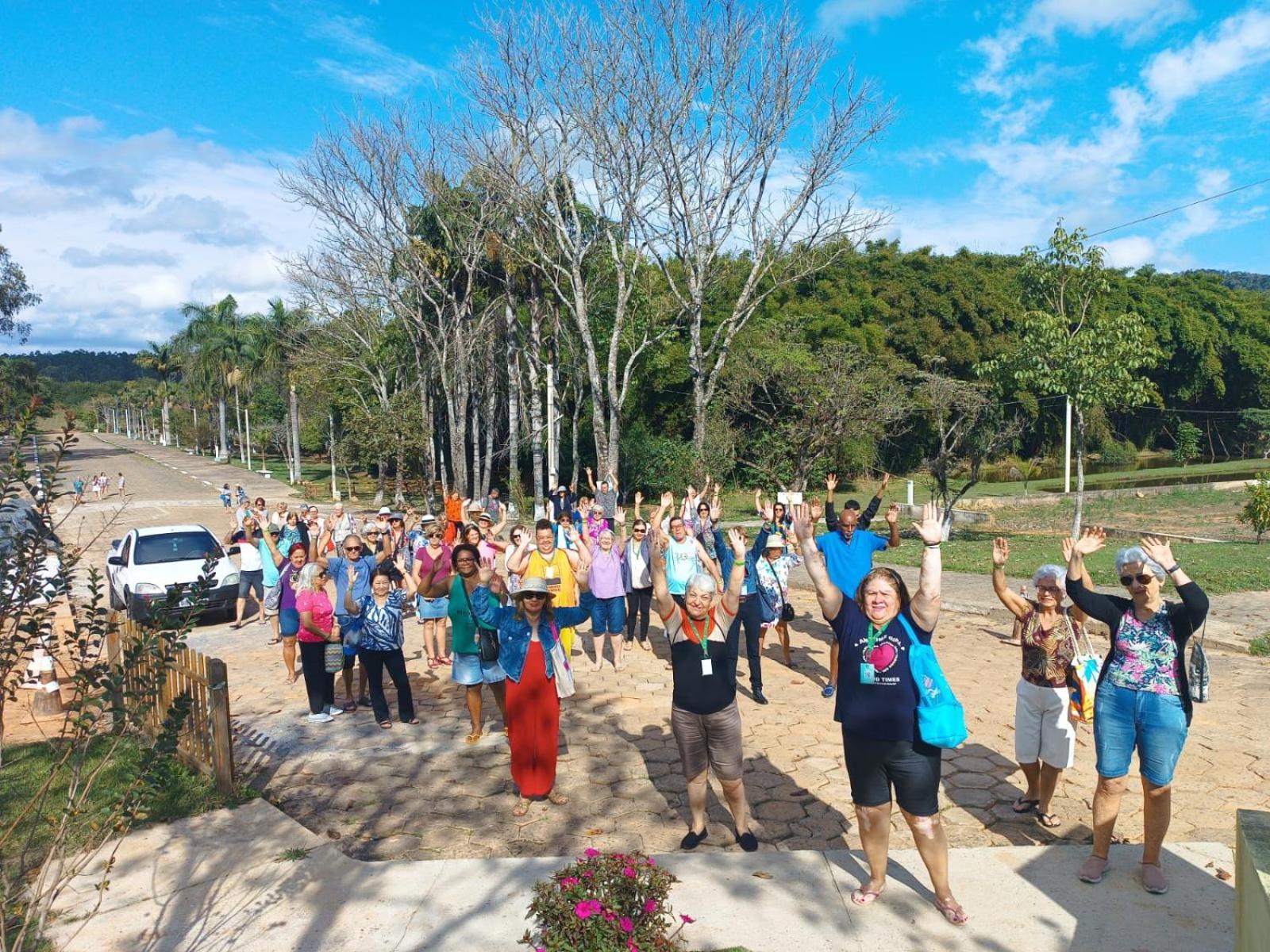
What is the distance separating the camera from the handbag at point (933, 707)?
4402 mm

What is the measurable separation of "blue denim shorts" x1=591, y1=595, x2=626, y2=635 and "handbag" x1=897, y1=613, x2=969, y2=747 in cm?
572

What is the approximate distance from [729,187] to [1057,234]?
7957 mm

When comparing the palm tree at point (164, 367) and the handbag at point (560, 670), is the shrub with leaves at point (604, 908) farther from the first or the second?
the palm tree at point (164, 367)

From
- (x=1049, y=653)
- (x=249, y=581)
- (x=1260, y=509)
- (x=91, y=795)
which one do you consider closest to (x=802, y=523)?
(x=1049, y=653)

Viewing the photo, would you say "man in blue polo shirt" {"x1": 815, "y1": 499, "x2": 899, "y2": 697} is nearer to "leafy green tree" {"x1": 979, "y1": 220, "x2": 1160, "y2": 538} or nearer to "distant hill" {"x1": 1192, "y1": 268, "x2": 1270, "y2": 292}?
"leafy green tree" {"x1": 979, "y1": 220, "x2": 1160, "y2": 538}

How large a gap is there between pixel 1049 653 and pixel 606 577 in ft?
16.9

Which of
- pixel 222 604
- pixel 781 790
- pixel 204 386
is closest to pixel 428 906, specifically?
pixel 781 790

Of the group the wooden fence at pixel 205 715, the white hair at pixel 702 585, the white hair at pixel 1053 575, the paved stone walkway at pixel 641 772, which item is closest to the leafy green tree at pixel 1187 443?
the paved stone walkway at pixel 641 772

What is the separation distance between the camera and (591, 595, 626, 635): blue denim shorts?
10016mm

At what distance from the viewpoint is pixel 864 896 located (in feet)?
15.6

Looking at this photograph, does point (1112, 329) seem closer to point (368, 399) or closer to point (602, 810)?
→ point (602, 810)

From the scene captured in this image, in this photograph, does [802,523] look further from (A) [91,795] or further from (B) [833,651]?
(A) [91,795]

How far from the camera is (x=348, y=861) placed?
5.42 meters

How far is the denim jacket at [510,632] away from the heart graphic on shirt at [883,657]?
8.32 ft
